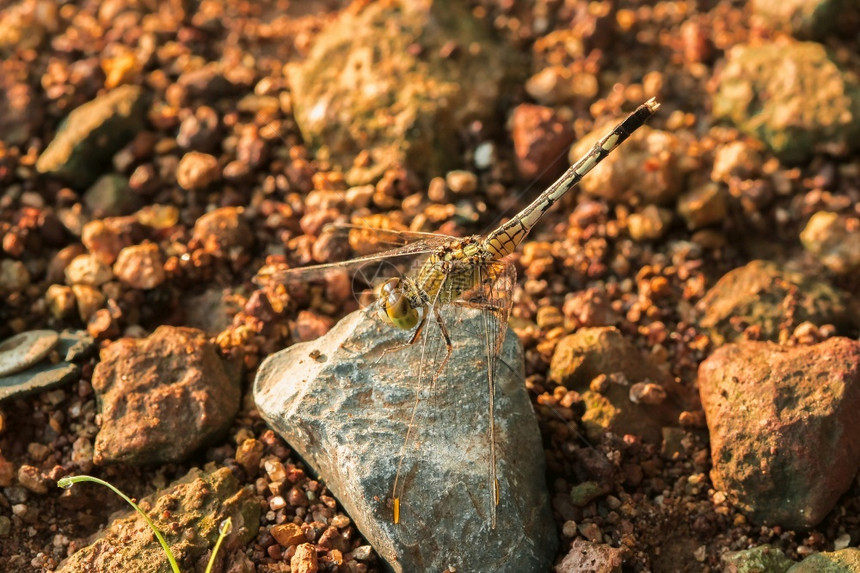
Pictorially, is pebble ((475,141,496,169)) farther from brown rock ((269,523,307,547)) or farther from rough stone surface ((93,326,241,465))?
brown rock ((269,523,307,547))

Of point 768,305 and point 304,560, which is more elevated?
point 304,560

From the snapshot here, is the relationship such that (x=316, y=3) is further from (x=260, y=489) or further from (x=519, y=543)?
(x=519, y=543)

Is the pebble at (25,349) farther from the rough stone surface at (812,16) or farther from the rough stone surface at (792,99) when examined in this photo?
the rough stone surface at (812,16)

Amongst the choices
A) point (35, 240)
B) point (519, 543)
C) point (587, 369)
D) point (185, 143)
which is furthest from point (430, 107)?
point (519, 543)

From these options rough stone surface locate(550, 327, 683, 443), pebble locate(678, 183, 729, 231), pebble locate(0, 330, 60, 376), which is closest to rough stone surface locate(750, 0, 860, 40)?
pebble locate(678, 183, 729, 231)

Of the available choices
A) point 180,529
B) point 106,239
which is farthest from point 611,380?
point 106,239

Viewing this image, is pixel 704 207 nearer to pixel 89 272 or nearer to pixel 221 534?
pixel 221 534
